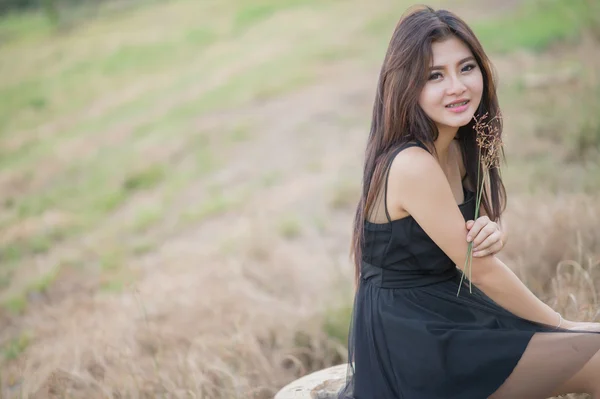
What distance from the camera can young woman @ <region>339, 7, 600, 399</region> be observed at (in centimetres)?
198

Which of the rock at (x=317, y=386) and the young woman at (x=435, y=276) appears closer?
the young woman at (x=435, y=276)

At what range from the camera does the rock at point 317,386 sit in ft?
7.89

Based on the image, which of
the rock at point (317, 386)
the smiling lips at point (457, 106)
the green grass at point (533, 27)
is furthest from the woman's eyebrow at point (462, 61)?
the green grass at point (533, 27)

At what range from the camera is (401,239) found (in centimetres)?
216

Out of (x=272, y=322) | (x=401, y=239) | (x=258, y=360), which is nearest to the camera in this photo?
(x=401, y=239)

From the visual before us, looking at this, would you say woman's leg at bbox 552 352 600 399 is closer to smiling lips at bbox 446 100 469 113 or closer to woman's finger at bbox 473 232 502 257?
woman's finger at bbox 473 232 502 257

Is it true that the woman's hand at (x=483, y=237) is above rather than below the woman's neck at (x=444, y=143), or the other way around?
below

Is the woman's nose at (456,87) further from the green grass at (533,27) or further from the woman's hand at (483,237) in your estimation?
the green grass at (533,27)

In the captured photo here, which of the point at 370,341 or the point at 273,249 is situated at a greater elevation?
the point at 370,341

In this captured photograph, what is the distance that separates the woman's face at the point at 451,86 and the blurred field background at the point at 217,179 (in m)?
1.09

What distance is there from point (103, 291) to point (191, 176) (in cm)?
302

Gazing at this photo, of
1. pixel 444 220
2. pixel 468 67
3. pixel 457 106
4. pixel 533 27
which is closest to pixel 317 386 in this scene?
pixel 444 220

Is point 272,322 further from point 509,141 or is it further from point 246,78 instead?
point 246,78

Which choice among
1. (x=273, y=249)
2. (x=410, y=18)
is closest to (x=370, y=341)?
(x=410, y=18)
